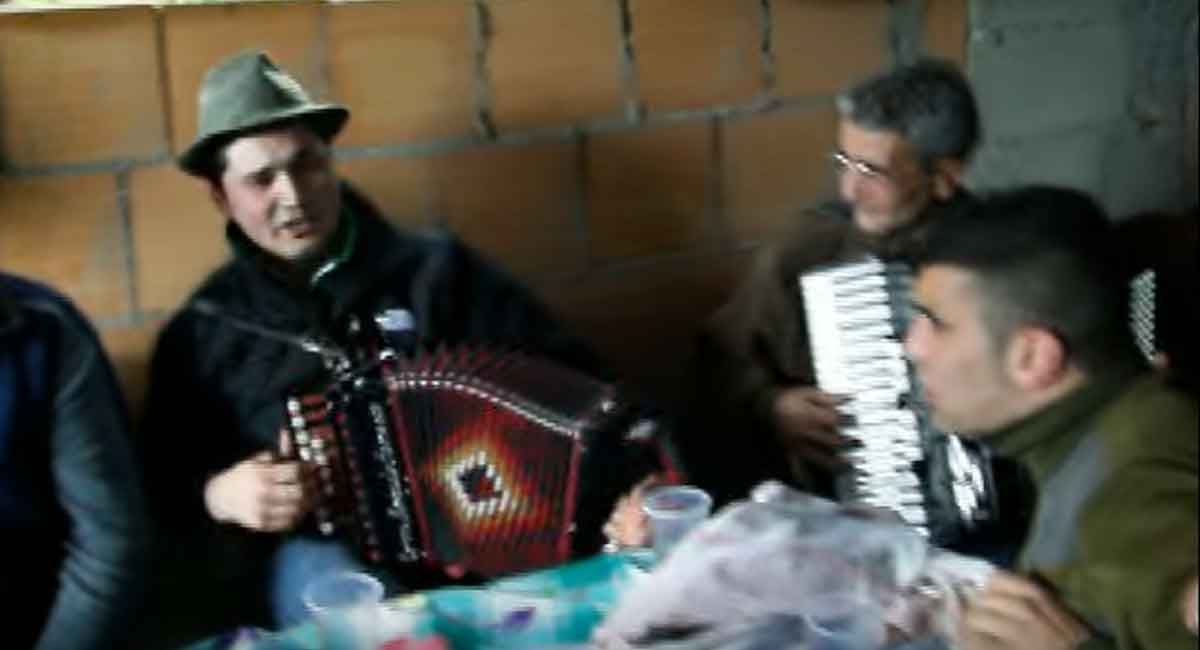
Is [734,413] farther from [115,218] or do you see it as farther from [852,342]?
[115,218]

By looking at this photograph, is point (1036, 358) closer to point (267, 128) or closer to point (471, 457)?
point (471, 457)

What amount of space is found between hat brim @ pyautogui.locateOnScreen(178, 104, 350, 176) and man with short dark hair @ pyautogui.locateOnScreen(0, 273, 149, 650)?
0.26 metres

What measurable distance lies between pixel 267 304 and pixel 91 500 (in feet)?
0.99

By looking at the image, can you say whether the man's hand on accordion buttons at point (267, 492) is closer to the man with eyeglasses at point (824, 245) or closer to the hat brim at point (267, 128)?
the hat brim at point (267, 128)

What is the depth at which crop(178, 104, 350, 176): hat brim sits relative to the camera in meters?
1.64

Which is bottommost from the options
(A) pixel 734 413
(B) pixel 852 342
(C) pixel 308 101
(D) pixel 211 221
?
(A) pixel 734 413

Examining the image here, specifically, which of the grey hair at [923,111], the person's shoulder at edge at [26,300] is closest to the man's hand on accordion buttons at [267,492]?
the person's shoulder at edge at [26,300]

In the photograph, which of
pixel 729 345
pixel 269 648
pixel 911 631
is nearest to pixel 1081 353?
pixel 911 631

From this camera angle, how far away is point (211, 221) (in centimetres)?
180

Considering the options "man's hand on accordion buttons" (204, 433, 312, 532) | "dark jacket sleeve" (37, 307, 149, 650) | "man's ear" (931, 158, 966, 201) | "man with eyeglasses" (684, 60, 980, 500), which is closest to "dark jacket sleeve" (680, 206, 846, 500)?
"man with eyeglasses" (684, 60, 980, 500)

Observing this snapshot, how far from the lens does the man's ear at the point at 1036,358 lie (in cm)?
116

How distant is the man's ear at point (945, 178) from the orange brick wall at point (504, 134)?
1.25ft

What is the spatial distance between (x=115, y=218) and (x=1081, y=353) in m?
1.12

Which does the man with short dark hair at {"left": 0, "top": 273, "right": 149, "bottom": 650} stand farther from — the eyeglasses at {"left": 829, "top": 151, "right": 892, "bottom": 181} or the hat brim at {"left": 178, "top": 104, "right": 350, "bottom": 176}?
the eyeglasses at {"left": 829, "top": 151, "right": 892, "bottom": 181}
